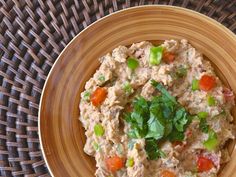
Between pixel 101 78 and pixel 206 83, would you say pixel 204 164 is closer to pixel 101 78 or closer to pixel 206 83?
pixel 206 83

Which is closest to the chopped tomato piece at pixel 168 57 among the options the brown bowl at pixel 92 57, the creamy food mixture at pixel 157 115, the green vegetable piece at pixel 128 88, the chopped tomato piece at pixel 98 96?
the creamy food mixture at pixel 157 115

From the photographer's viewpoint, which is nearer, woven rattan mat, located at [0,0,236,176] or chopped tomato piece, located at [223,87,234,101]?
chopped tomato piece, located at [223,87,234,101]

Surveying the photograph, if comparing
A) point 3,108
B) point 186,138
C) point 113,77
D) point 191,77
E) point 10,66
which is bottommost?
point 186,138

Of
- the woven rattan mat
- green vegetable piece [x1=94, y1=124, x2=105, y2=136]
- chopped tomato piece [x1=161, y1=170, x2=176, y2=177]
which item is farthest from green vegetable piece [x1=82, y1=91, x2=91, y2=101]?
chopped tomato piece [x1=161, y1=170, x2=176, y2=177]

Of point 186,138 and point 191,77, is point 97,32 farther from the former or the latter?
point 186,138

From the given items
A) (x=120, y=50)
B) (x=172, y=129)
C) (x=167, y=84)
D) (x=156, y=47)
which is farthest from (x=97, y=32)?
(x=172, y=129)

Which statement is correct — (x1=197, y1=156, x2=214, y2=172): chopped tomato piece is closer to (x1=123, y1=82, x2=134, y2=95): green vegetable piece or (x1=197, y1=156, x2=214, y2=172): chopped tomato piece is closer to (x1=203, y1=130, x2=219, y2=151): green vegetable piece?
(x1=203, y1=130, x2=219, y2=151): green vegetable piece

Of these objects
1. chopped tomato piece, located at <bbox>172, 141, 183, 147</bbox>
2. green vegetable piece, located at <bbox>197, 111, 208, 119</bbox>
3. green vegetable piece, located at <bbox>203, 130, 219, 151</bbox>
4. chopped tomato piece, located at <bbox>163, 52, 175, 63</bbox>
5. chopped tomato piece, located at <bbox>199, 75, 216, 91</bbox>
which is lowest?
green vegetable piece, located at <bbox>203, 130, 219, 151</bbox>

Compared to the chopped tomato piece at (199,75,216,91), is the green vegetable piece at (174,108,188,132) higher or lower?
lower
